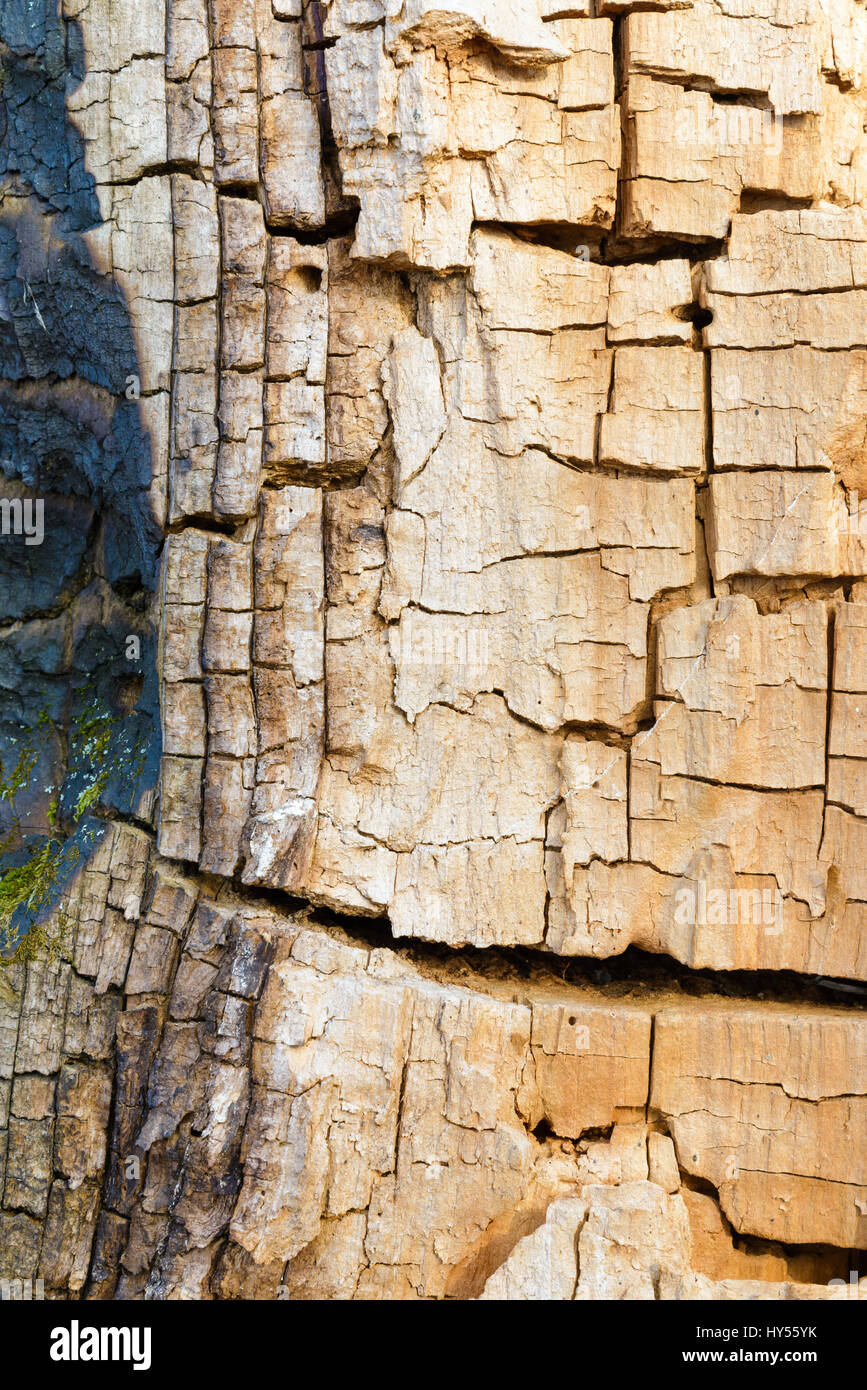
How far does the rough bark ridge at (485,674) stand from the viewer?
2402mm

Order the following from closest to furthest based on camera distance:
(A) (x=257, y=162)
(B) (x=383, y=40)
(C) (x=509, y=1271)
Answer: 1. (C) (x=509, y=1271)
2. (B) (x=383, y=40)
3. (A) (x=257, y=162)

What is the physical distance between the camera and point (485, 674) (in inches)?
100

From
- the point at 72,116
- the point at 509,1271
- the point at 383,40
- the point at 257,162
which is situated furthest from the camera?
the point at 72,116

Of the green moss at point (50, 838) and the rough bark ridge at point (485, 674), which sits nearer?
the rough bark ridge at point (485, 674)

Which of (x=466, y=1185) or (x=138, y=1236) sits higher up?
(x=466, y=1185)

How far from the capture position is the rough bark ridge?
2402 mm

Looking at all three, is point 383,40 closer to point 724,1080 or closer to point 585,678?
point 585,678

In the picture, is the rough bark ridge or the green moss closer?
the rough bark ridge

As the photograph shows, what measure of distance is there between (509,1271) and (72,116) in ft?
11.1

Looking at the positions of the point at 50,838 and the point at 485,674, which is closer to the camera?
the point at 485,674

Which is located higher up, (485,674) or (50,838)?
(485,674)

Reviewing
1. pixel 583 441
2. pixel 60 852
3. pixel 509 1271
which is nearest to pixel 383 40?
pixel 583 441

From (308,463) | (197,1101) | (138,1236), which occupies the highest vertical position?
(308,463)

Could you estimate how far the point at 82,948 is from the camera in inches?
108
